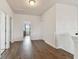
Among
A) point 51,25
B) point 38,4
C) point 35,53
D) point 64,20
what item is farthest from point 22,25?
point 35,53

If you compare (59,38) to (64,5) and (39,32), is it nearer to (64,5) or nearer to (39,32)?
(64,5)

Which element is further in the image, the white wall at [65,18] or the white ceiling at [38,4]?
the white wall at [65,18]

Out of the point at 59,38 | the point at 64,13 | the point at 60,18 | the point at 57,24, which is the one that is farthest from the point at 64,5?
the point at 59,38

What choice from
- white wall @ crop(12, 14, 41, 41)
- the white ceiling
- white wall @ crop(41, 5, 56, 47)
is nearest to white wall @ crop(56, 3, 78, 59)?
white wall @ crop(41, 5, 56, 47)

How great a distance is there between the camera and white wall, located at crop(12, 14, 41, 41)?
347 inches

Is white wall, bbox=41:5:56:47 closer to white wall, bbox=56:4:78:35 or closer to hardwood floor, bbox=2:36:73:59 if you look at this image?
white wall, bbox=56:4:78:35

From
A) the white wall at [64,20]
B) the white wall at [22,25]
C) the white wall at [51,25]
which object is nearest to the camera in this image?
the white wall at [64,20]

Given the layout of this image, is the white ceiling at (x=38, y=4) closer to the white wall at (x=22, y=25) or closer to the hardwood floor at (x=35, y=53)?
the white wall at (x=22, y=25)

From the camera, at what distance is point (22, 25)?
9.06 meters

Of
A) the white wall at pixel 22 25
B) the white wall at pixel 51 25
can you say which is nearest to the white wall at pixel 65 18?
the white wall at pixel 51 25

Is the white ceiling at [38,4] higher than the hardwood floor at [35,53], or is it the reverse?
the white ceiling at [38,4]

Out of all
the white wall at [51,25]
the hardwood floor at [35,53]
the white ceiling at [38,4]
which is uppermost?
the white ceiling at [38,4]

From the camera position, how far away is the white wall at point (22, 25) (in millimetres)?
8812

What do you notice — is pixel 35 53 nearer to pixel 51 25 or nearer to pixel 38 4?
pixel 51 25
